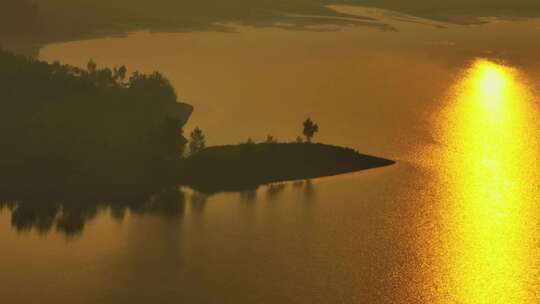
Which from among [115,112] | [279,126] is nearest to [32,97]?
[115,112]

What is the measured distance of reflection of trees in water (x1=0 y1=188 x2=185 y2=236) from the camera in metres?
112

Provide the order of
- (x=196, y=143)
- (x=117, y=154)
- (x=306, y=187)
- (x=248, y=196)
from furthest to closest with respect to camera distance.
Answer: (x=196, y=143) < (x=117, y=154) < (x=306, y=187) < (x=248, y=196)

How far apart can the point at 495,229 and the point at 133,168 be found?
53989 millimetres

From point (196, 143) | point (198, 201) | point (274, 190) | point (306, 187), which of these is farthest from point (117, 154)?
point (306, 187)

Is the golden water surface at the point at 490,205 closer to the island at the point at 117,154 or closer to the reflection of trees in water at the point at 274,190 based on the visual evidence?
the island at the point at 117,154

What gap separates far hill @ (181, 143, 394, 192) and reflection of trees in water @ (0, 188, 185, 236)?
686 centimetres

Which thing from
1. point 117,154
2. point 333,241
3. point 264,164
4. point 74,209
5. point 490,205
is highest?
point 117,154

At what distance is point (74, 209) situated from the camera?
11788cm

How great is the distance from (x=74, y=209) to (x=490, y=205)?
5795 centimetres

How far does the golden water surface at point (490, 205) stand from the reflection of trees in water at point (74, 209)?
3868 cm

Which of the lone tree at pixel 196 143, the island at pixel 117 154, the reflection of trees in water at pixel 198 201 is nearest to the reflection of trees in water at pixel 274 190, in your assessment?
the island at pixel 117 154

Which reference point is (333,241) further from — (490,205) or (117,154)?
(117,154)

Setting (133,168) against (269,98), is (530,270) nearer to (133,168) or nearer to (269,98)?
(133,168)

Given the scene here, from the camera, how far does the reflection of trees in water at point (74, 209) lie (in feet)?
367
